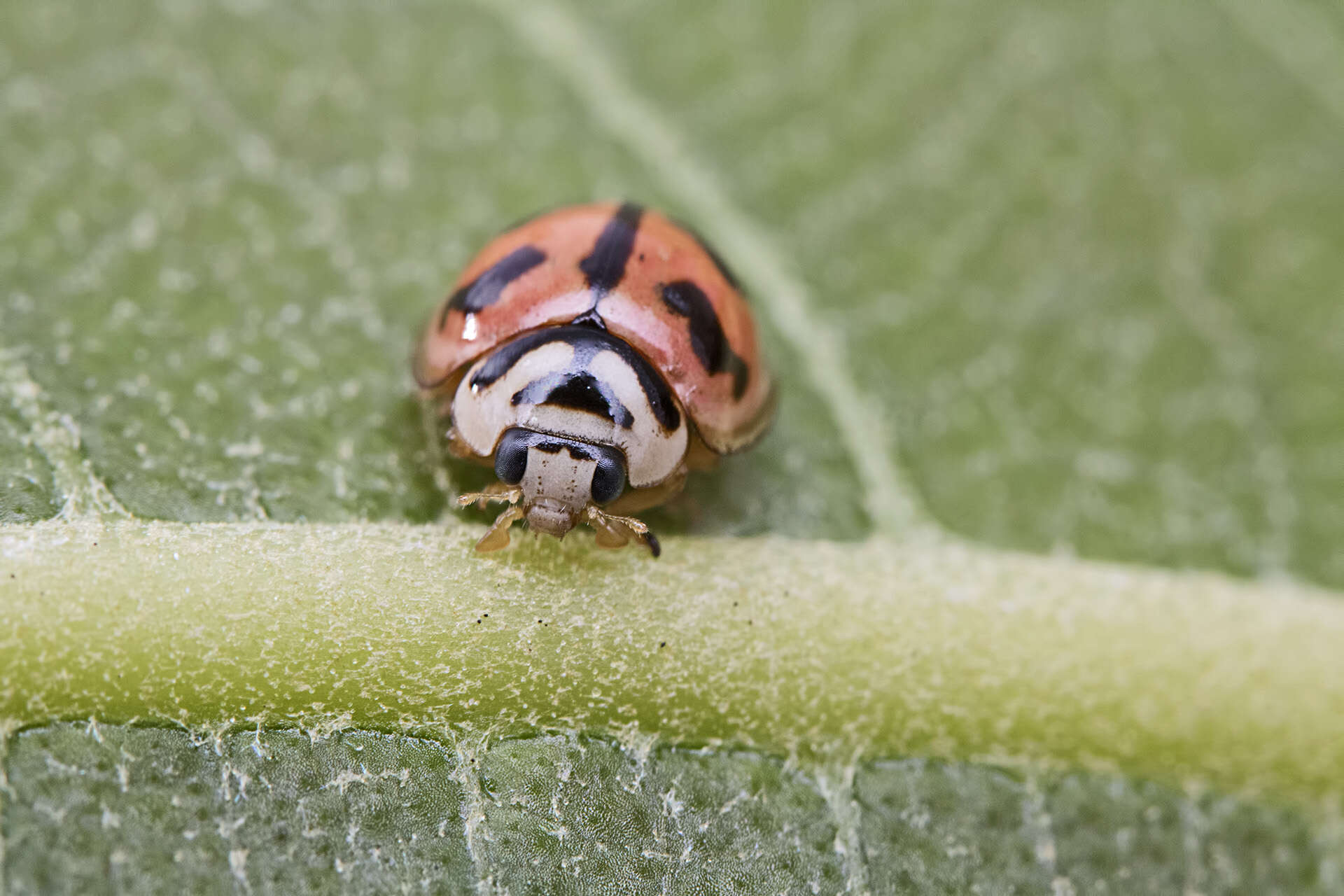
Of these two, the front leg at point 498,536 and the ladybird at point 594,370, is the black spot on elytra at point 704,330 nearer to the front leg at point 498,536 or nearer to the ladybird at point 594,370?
the ladybird at point 594,370

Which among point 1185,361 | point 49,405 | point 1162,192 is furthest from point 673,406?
point 1162,192

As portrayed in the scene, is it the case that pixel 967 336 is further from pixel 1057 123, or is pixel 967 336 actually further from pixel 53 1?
pixel 53 1

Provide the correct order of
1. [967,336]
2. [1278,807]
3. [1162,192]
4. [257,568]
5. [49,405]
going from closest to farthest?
[257,568]
[49,405]
[1278,807]
[967,336]
[1162,192]

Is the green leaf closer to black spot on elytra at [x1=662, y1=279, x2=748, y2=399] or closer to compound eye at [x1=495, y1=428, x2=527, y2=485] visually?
compound eye at [x1=495, y1=428, x2=527, y2=485]

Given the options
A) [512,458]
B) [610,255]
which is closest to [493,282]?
[610,255]

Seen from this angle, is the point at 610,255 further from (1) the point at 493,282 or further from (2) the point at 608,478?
(2) the point at 608,478

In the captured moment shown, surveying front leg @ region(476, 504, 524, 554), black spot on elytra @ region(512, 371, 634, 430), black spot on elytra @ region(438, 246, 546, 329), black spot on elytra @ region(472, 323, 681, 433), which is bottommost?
front leg @ region(476, 504, 524, 554)

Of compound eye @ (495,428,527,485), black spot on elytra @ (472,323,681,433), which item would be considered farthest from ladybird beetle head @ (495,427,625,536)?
black spot on elytra @ (472,323,681,433)
